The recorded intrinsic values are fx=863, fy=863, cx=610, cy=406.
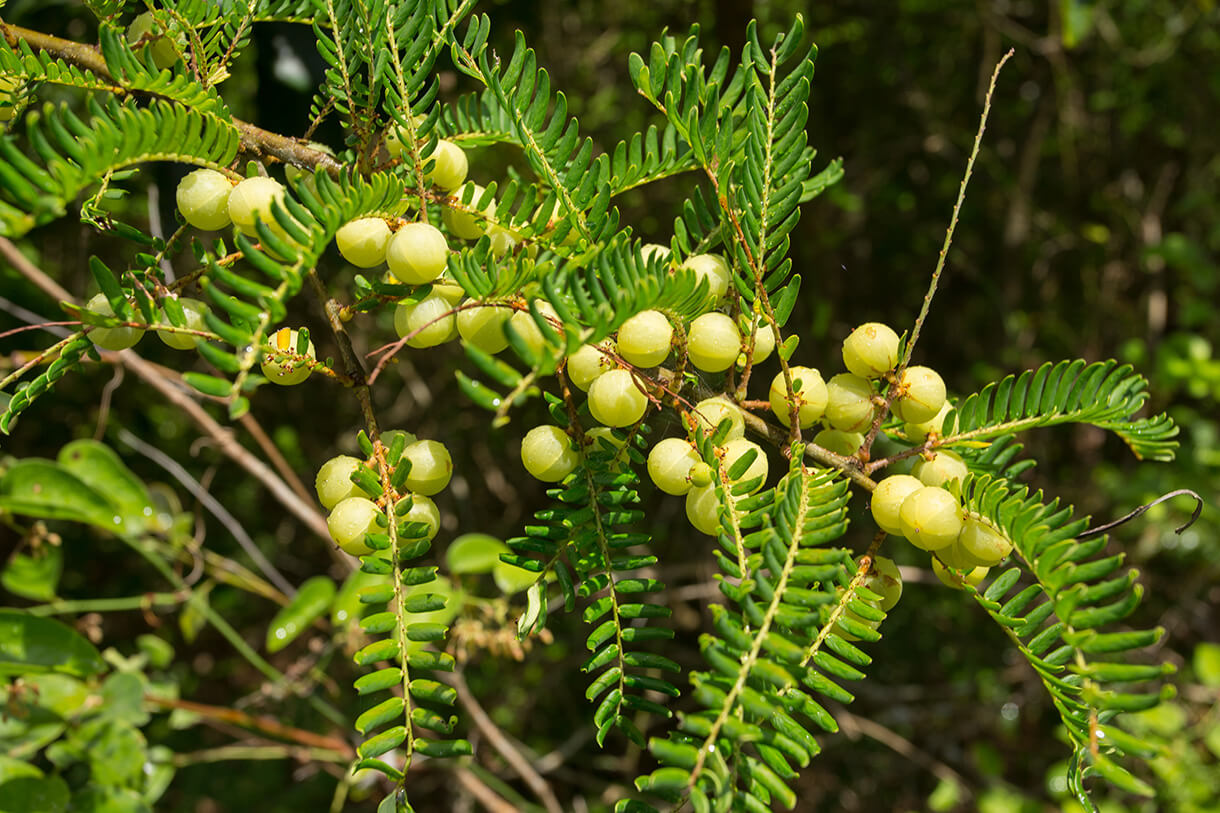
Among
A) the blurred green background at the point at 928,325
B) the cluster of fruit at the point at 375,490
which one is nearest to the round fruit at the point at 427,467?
the cluster of fruit at the point at 375,490

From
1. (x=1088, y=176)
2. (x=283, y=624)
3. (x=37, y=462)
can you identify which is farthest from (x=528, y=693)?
(x=1088, y=176)

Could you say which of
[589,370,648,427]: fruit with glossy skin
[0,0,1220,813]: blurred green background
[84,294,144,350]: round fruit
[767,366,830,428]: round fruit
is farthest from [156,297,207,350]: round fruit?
[0,0,1220,813]: blurred green background

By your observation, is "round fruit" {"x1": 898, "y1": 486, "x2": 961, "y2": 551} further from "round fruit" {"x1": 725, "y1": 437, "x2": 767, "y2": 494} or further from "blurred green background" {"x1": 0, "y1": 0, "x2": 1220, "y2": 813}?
"blurred green background" {"x1": 0, "y1": 0, "x2": 1220, "y2": 813}

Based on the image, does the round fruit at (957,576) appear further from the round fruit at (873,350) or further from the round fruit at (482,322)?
the round fruit at (482,322)

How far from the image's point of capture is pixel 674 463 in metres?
0.55

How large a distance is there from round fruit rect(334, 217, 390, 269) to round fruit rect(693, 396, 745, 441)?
195mm

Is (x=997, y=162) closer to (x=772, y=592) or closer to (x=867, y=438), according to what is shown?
(x=867, y=438)

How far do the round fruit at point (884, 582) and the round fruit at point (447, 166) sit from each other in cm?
39

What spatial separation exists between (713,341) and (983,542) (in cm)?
20

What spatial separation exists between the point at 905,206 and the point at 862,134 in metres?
0.22

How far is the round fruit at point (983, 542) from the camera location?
1.68 feet

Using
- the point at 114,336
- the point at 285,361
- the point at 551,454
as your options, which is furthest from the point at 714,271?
the point at 114,336

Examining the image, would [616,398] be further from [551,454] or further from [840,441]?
[840,441]

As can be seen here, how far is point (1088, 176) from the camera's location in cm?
238
